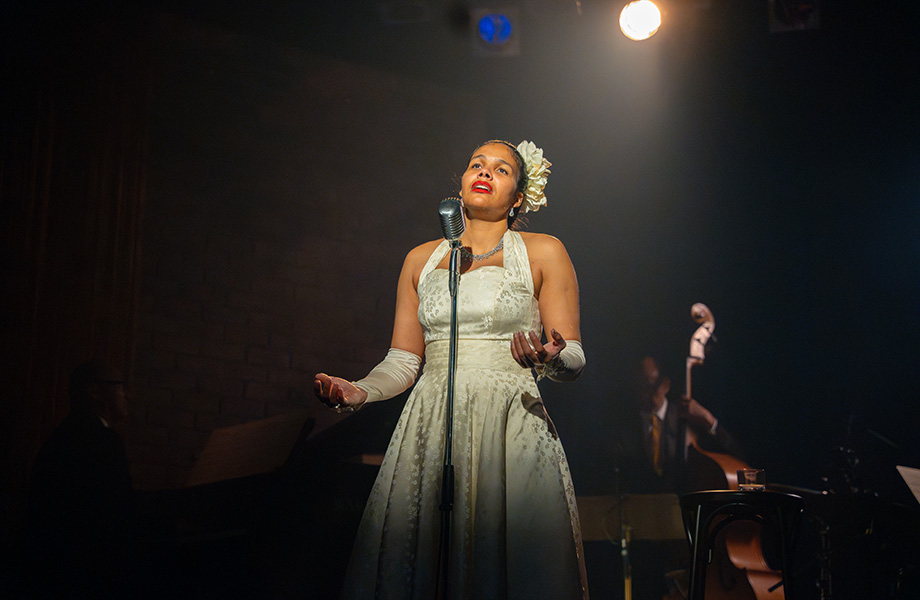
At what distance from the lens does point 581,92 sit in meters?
5.09

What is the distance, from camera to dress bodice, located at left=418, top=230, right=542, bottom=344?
237 centimetres

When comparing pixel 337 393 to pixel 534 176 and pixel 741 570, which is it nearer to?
pixel 534 176

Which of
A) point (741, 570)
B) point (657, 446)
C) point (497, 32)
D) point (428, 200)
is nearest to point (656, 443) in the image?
point (657, 446)

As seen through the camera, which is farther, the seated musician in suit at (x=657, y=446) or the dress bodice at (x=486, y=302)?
the seated musician in suit at (x=657, y=446)

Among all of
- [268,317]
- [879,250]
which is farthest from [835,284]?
[268,317]

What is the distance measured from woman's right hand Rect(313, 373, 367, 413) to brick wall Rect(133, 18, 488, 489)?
6.04 ft

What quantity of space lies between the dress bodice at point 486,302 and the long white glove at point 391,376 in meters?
0.13

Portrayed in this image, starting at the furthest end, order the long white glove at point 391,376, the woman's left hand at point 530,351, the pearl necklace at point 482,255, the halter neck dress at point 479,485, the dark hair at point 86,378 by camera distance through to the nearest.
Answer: the dark hair at point 86,378, the pearl necklace at point 482,255, the long white glove at point 391,376, the halter neck dress at point 479,485, the woman's left hand at point 530,351

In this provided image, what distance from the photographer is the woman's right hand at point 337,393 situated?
6.72ft

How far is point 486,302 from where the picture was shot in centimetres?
238

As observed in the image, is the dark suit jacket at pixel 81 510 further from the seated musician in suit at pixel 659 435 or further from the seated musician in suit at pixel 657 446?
the seated musician in suit at pixel 659 435

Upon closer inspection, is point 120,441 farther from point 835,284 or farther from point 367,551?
point 835,284

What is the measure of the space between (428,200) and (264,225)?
109 centimetres

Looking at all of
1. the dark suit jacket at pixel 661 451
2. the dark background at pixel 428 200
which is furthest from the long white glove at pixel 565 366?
the dark suit jacket at pixel 661 451
